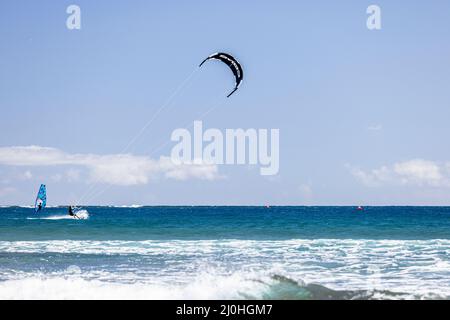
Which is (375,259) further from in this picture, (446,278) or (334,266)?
(446,278)

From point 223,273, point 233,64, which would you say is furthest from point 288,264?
point 233,64

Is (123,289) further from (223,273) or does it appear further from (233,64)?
(233,64)

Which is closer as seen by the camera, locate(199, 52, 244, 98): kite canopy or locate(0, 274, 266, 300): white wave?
locate(0, 274, 266, 300): white wave

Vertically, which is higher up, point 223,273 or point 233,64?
point 233,64

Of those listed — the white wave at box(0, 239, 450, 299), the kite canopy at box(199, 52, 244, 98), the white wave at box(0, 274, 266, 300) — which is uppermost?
the kite canopy at box(199, 52, 244, 98)

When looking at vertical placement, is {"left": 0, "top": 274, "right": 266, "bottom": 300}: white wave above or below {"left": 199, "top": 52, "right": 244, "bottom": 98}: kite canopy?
below

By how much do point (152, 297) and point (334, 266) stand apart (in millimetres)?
7188

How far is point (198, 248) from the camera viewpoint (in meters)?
25.0

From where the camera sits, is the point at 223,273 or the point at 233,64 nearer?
Result: the point at 223,273

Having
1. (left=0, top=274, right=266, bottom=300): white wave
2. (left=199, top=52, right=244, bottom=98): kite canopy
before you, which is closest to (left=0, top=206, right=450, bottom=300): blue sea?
(left=0, top=274, right=266, bottom=300): white wave

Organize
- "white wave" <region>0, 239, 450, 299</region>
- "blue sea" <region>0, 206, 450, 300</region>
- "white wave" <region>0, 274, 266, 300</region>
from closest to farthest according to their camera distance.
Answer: "white wave" <region>0, 274, 266, 300</region> < "blue sea" <region>0, 206, 450, 300</region> < "white wave" <region>0, 239, 450, 299</region>

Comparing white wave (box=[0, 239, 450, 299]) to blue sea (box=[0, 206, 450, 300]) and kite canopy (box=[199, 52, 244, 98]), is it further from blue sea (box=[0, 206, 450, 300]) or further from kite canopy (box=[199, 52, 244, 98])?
kite canopy (box=[199, 52, 244, 98])

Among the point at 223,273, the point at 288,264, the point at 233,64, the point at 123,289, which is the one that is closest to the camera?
the point at 123,289

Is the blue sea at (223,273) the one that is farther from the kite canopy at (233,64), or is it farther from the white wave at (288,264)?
the kite canopy at (233,64)
